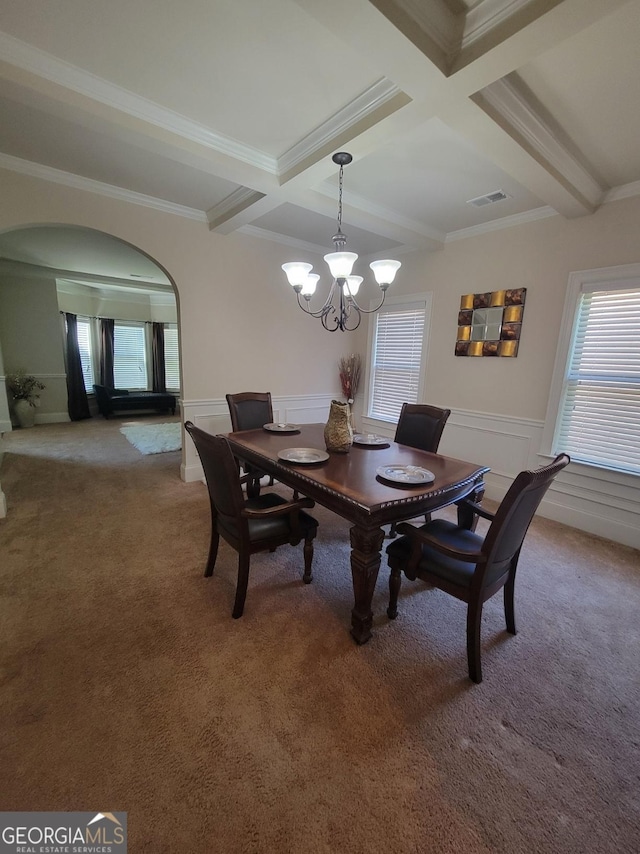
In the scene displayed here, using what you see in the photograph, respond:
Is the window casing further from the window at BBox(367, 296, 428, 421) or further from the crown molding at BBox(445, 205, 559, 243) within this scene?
the crown molding at BBox(445, 205, 559, 243)

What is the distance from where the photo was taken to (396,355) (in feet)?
14.9

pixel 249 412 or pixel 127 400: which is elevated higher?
pixel 249 412

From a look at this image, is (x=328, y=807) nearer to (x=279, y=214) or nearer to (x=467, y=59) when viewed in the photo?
(x=467, y=59)

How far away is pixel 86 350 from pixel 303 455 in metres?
7.54

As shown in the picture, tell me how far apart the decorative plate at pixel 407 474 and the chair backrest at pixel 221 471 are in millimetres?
767

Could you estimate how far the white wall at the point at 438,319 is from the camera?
9.17 feet

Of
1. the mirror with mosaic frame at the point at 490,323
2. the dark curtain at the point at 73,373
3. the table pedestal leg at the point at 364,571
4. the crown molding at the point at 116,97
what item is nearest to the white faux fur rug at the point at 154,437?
the dark curtain at the point at 73,373

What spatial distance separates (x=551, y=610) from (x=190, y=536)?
251 cm

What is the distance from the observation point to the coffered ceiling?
1377mm

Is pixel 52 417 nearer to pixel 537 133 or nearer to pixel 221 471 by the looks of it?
pixel 221 471

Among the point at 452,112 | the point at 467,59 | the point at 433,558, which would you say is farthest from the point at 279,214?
the point at 433,558

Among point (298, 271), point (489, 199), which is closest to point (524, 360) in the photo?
point (489, 199)

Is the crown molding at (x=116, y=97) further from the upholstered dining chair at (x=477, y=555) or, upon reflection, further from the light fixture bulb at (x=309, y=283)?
the upholstered dining chair at (x=477, y=555)
